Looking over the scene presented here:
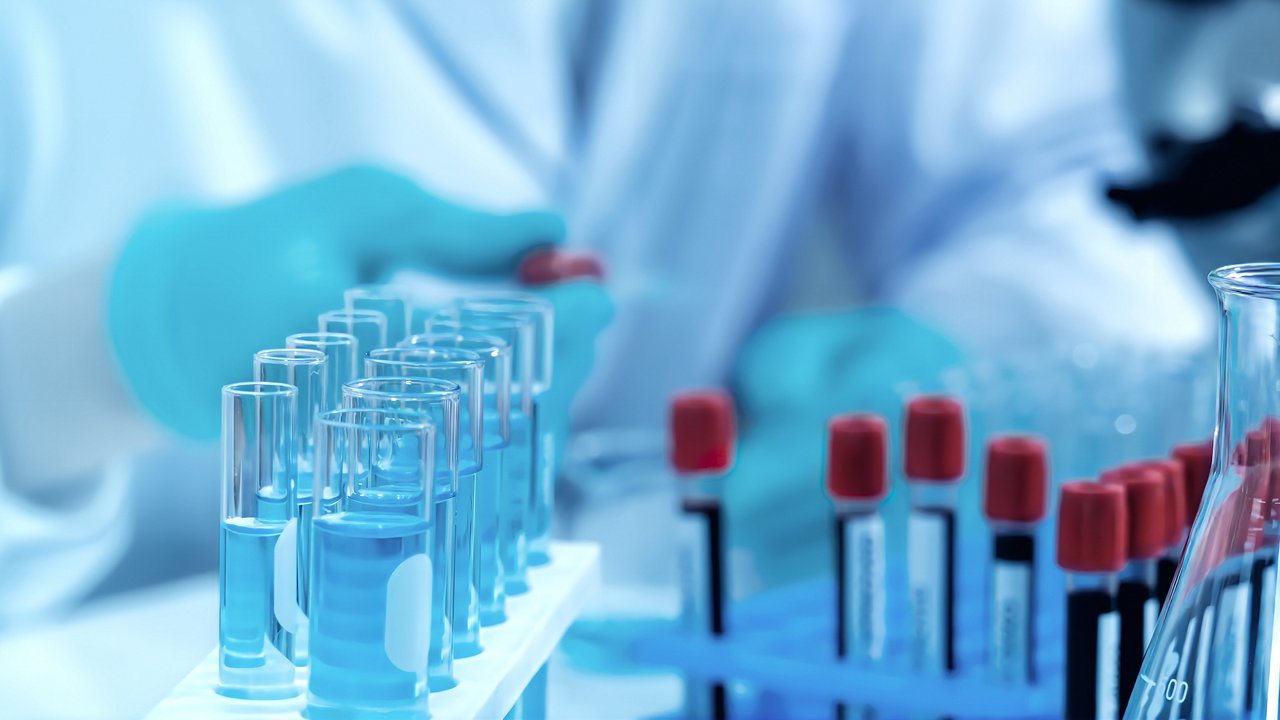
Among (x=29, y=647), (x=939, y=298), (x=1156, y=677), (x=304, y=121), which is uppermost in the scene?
(x=304, y=121)

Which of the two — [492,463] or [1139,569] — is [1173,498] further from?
[492,463]

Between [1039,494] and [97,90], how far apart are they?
0.88 metres

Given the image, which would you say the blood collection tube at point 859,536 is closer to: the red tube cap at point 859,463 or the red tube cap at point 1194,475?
the red tube cap at point 859,463

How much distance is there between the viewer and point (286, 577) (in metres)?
0.55

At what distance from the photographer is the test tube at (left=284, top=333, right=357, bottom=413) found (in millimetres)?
610

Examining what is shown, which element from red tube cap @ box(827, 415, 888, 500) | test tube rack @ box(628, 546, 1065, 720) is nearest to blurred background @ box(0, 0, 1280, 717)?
test tube rack @ box(628, 546, 1065, 720)

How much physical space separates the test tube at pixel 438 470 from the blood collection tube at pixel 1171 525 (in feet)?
1.29

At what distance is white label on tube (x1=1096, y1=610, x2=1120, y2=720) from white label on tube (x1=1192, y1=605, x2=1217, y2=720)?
11 centimetres

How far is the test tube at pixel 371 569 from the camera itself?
1.66 feet

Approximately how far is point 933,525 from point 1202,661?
22cm

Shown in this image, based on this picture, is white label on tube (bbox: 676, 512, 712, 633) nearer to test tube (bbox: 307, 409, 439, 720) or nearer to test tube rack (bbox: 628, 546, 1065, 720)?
test tube rack (bbox: 628, 546, 1065, 720)

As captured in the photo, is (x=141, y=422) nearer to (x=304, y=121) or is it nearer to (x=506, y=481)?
(x=304, y=121)

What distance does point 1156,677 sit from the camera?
562 mm

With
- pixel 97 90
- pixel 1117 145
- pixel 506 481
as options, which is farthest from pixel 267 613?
pixel 1117 145
